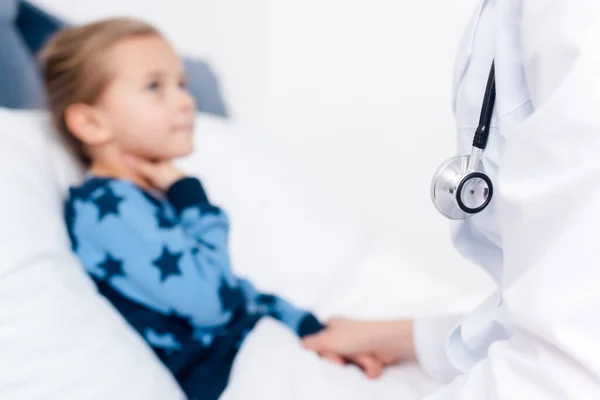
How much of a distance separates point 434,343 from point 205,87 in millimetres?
910

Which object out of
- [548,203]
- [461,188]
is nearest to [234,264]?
[461,188]

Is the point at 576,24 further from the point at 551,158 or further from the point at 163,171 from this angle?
the point at 163,171

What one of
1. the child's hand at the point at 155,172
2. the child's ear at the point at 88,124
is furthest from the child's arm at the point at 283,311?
the child's ear at the point at 88,124

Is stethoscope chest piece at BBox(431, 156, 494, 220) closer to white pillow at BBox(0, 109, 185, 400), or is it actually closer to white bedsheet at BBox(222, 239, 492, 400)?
white bedsheet at BBox(222, 239, 492, 400)

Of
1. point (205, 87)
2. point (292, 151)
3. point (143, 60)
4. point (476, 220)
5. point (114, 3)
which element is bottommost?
point (292, 151)

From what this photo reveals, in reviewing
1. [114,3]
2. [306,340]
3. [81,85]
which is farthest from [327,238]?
[114,3]

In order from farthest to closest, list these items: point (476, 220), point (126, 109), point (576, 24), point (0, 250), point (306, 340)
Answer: point (126, 109)
point (306, 340)
point (0, 250)
point (476, 220)
point (576, 24)

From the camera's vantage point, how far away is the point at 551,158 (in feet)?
1.41

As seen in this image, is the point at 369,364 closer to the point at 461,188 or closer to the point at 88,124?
the point at 461,188

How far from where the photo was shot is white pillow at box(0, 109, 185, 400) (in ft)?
2.32

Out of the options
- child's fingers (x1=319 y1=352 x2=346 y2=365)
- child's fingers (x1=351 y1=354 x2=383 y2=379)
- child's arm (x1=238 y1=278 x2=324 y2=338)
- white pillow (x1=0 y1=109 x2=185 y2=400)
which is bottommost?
child's arm (x1=238 y1=278 x2=324 y2=338)

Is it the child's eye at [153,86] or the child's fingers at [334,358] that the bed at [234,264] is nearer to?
the child's fingers at [334,358]

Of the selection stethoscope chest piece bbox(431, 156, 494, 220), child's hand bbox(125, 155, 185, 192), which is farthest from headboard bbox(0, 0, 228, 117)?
stethoscope chest piece bbox(431, 156, 494, 220)

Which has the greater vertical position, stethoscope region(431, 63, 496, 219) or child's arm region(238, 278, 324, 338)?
stethoscope region(431, 63, 496, 219)
